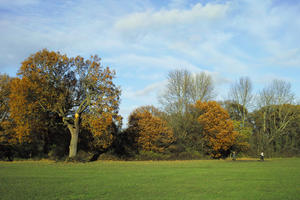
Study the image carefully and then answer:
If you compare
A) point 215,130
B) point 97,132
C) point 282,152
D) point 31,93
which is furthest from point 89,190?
point 282,152

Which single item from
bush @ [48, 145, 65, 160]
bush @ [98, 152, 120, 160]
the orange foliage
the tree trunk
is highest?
the orange foliage

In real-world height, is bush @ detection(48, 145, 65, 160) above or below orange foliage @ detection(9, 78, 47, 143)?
below

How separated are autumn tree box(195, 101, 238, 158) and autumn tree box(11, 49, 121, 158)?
1720cm

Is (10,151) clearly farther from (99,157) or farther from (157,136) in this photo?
(157,136)

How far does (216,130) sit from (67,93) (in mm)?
22452

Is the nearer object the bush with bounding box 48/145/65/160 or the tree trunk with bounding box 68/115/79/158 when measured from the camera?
the tree trunk with bounding box 68/115/79/158

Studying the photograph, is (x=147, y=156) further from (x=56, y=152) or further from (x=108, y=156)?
(x=56, y=152)

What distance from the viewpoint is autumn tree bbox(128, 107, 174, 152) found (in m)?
39.0

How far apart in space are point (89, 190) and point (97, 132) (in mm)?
18220

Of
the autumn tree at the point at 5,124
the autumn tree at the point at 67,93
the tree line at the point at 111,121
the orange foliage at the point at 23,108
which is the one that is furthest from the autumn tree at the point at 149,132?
the autumn tree at the point at 5,124

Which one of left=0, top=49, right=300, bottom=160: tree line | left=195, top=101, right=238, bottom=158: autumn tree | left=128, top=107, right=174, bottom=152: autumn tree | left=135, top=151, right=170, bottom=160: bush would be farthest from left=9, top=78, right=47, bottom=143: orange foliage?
left=195, top=101, right=238, bottom=158: autumn tree

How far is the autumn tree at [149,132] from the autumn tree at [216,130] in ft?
19.0

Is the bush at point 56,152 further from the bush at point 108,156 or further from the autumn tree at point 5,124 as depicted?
the bush at point 108,156

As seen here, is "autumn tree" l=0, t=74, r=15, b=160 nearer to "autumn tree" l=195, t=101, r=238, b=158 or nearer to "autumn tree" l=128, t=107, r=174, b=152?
"autumn tree" l=128, t=107, r=174, b=152
